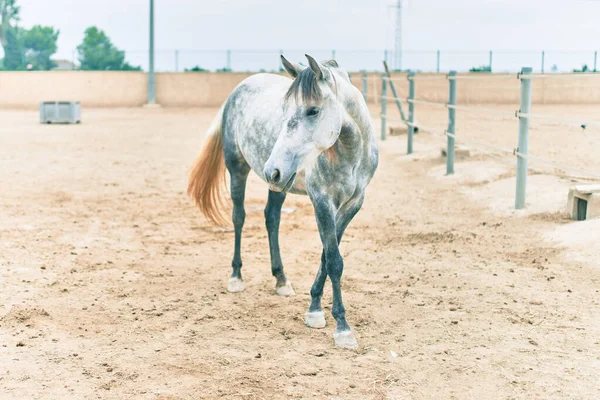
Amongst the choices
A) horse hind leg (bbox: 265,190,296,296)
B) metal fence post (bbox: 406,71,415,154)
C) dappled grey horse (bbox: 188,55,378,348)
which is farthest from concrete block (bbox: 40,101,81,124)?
horse hind leg (bbox: 265,190,296,296)

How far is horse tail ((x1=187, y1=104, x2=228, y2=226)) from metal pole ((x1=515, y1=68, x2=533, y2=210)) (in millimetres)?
3383

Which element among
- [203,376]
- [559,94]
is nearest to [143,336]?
[203,376]

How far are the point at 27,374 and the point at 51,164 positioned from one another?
315 inches

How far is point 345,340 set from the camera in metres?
3.84

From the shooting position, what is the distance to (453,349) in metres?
3.74

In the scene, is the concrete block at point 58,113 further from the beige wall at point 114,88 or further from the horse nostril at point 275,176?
the horse nostril at point 275,176

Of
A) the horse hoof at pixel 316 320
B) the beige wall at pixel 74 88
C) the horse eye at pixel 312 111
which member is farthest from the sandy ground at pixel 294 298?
the beige wall at pixel 74 88

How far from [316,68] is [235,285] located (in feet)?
6.75

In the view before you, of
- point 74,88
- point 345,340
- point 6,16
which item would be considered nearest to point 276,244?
point 345,340

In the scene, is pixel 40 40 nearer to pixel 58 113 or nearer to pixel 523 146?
pixel 58 113

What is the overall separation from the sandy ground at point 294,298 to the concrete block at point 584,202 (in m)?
0.16

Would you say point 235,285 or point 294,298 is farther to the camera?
point 235,285

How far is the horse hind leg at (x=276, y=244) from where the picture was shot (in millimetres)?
4848

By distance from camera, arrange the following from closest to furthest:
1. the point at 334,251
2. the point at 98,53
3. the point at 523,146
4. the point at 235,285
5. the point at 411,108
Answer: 1. the point at 334,251
2. the point at 235,285
3. the point at 523,146
4. the point at 411,108
5. the point at 98,53
